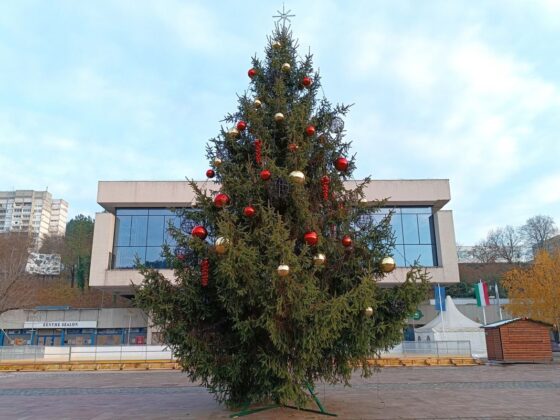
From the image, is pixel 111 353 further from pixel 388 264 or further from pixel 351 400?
pixel 388 264

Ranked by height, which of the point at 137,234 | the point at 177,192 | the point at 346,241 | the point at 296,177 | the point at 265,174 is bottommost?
the point at 346,241

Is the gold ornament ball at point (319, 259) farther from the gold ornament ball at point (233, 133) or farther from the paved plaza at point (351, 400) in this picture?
the gold ornament ball at point (233, 133)

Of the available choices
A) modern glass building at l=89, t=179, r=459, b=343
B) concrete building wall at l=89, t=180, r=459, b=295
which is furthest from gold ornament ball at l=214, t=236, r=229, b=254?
modern glass building at l=89, t=179, r=459, b=343

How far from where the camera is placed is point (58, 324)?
46.8 meters

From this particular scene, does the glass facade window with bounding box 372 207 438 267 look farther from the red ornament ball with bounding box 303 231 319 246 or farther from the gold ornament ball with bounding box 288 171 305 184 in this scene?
the red ornament ball with bounding box 303 231 319 246

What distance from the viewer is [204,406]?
10.4 meters

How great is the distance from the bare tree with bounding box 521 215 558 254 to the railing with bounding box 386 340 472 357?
141ft

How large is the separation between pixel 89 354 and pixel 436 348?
2099 cm

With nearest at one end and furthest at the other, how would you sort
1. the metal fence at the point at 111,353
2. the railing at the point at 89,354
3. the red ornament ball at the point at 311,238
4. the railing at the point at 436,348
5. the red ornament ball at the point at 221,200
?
the red ornament ball at the point at 311,238 < the red ornament ball at the point at 221,200 < the railing at the point at 436,348 < the metal fence at the point at 111,353 < the railing at the point at 89,354

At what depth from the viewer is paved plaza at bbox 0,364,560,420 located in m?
9.05

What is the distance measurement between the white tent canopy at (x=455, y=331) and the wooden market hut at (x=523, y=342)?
664 cm

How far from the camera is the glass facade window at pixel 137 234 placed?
38.8 metres

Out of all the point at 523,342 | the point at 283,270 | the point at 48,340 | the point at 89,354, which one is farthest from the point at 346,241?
the point at 48,340

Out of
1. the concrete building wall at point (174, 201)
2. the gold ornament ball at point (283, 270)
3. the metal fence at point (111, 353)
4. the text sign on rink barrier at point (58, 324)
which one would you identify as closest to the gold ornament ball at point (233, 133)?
the gold ornament ball at point (283, 270)
